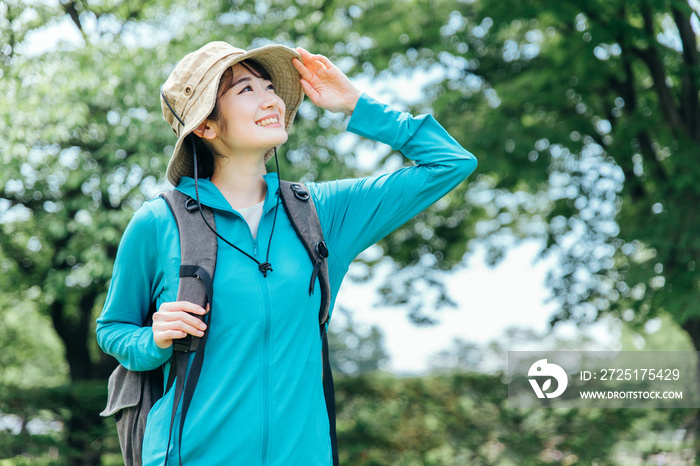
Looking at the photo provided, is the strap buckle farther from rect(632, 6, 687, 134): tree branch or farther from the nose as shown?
rect(632, 6, 687, 134): tree branch

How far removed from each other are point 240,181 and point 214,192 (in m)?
0.13

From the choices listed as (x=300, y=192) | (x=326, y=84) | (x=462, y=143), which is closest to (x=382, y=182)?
(x=300, y=192)

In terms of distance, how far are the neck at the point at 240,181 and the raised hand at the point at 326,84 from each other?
292 millimetres

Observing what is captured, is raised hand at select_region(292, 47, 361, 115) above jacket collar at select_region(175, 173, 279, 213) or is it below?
above

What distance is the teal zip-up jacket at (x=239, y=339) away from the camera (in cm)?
169

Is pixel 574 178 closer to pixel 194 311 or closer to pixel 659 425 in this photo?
pixel 659 425

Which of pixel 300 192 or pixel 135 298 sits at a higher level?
pixel 300 192

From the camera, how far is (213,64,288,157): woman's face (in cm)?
195

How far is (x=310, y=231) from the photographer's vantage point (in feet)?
6.24

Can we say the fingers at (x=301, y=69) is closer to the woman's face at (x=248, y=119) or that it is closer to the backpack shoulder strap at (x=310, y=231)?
the woman's face at (x=248, y=119)

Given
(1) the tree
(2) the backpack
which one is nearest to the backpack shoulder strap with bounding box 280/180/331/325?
(2) the backpack

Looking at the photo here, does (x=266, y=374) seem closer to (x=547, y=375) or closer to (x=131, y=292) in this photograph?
(x=131, y=292)

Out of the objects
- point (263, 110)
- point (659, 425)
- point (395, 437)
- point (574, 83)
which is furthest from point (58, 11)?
point (659, 425)

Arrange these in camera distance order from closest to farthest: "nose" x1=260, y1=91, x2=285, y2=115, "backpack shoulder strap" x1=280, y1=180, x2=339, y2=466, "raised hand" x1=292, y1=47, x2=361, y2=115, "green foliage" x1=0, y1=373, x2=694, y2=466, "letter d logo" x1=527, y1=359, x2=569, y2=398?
"backpack shoulder strap" x1=280, y1=180, x2=339, y2=466 → "nose" x1=260, y1=91, x2=285, y2=115 → "raised hand" x1=292, y1=47, x2=361, y2=115 → "green foliage" x1=0, y1=373, x2=694, y2=466 → "letter d logo" x1=527, y1=359, x2=569, y2=398
